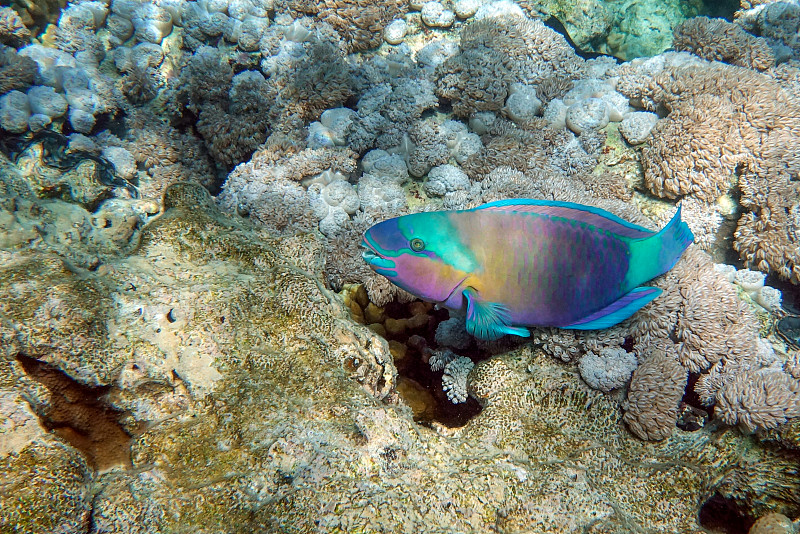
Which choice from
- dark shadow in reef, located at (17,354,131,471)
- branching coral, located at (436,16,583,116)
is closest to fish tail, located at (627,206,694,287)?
branching coral, located at (436,16,583,116)

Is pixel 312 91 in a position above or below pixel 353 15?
below

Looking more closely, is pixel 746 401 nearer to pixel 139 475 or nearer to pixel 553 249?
pixel 553 249

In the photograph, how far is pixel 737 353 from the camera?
91.9 inches

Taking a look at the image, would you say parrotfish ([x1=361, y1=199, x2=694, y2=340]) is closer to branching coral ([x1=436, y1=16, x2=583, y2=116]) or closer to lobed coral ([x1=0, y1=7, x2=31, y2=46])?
branching coral ([x1=436, y1=16, x2=583, y2=116])

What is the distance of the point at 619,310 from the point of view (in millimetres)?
2203

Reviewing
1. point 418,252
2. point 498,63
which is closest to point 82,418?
point 418,252

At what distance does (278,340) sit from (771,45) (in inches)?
228

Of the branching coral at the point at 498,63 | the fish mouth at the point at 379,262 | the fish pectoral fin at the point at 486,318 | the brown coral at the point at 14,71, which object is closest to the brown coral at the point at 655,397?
the fish pectoral fin at the point at 486,318

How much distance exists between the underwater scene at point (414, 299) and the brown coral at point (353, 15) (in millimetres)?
737

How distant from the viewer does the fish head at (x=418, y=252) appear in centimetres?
203

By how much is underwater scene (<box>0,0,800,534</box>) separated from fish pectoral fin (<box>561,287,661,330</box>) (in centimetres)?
1

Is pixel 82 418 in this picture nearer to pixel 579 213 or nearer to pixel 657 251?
pixel 579 213

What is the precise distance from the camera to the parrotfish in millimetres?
2059

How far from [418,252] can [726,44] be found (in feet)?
14.0
